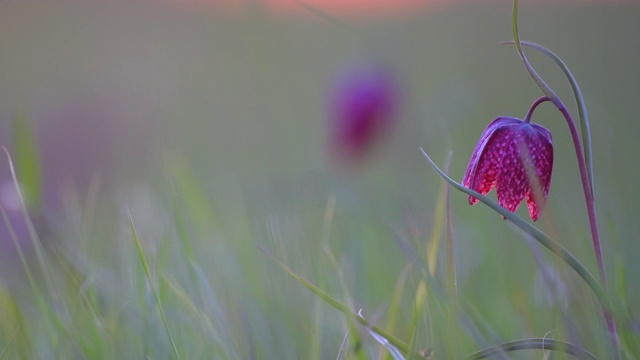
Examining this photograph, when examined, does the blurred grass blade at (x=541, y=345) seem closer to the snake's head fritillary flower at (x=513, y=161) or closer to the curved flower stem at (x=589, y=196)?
the curved flower stem at (x=589, y=196)

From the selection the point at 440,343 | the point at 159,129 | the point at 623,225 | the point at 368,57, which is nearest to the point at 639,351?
the point at 440,343

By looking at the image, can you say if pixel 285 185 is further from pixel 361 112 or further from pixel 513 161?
pixel 513 161

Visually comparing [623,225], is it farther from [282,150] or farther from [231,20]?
[231,20]

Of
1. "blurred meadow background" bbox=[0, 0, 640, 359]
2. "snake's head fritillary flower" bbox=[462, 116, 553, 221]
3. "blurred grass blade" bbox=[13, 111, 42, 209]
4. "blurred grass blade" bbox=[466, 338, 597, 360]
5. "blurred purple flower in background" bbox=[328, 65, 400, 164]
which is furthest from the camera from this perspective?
"blurred purple flower in background" bbox=[328, 65, 400, 164]

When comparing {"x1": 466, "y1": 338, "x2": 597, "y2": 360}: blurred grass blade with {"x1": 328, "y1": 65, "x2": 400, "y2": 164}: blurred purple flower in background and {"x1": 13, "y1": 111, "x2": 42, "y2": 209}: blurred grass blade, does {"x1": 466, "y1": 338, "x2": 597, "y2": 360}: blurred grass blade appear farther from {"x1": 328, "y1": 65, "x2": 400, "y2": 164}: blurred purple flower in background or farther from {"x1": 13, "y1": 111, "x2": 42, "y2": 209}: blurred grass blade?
{"x1": 328, "y1": 65, "x2": 400, "y2": 164}: blurred purple flower in background

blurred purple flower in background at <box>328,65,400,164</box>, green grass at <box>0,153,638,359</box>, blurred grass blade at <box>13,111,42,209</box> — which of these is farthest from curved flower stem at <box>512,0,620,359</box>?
blurred purple flower in background at <box>328,65,400,164</box>
